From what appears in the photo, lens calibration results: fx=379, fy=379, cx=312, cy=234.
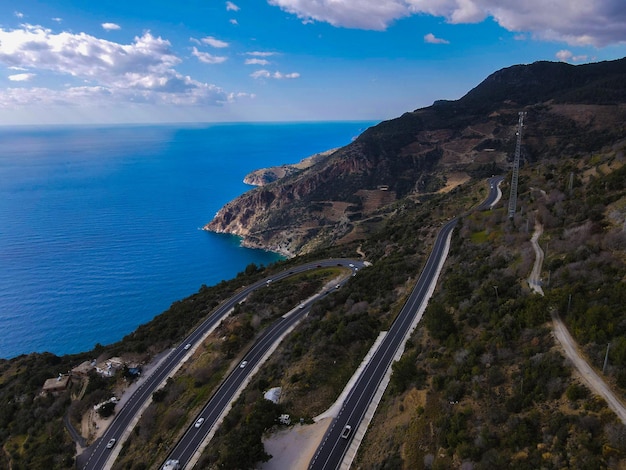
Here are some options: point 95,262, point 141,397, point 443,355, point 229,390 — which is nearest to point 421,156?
point 95,262

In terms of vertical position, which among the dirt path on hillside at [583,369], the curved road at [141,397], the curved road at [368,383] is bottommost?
the curved road at [141,397]

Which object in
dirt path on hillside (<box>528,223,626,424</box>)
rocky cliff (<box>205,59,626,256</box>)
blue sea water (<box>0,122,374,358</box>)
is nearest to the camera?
dirt path on hillside (<box>528,223,626,424</box>)

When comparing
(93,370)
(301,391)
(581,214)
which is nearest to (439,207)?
(581,214)

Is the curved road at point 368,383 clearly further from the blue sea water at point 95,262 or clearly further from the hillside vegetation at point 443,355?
the blue sea water at point 95,262

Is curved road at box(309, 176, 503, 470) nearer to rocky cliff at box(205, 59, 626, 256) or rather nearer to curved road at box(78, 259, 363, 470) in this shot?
curved road at box(78, 259, 363, 470)

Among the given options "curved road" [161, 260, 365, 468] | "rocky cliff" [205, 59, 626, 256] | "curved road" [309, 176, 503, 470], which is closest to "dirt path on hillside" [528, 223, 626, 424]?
"curved road" [309, 176, 503, 470]

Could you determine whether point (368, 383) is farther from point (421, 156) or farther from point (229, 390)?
point (421, 156)

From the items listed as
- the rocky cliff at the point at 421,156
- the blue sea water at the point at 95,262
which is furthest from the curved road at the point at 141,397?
the rocky cliff at the point at 421,156

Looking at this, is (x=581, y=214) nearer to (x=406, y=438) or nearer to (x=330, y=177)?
(x=406, y=438)
